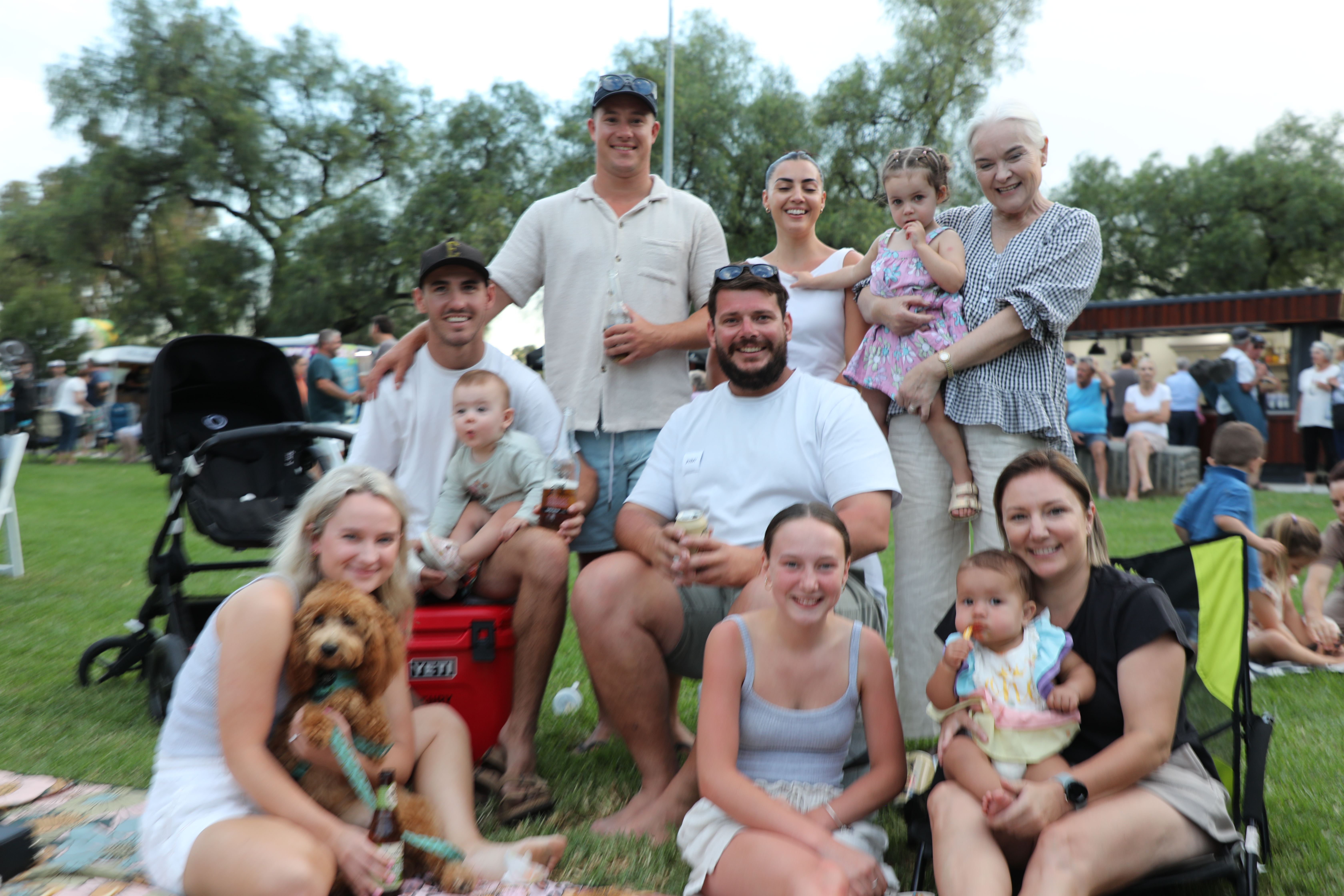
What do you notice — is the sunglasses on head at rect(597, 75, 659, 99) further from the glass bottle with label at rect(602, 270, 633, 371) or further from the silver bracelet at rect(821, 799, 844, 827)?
the silver bracelet at rect(821, 799, 844, 827)

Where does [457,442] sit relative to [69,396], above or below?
above

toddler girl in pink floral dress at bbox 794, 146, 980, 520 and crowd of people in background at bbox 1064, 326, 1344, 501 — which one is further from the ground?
toddler girl in pink floral dress at bbox 794, 146, 980, 520

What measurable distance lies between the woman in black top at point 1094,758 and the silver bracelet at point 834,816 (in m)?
0.24

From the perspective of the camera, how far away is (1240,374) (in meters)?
13.0

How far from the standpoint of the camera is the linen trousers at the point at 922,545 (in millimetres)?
3719

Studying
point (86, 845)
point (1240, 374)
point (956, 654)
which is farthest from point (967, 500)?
point (1240, 374)

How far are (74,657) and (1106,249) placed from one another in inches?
1447

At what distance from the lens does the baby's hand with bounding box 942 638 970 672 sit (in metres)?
2.48

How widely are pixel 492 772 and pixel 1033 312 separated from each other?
97.6 inches

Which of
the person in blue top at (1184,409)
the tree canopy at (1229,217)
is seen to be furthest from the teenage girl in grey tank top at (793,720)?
the tree canopy at (1229,217)

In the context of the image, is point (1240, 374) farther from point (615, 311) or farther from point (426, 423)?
point (426, 423)

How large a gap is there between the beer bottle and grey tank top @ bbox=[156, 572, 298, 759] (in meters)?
0.35

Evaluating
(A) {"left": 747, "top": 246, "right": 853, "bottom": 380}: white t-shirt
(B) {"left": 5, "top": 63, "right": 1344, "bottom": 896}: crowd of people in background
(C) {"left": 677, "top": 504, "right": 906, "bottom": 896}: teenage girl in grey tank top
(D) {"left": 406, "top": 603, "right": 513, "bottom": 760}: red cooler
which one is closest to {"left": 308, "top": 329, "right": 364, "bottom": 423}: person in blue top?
(B) {"left": 5, "top": 63, "right": 1344, "bottom": 896}: crowd of people in background

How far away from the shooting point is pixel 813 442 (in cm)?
336
